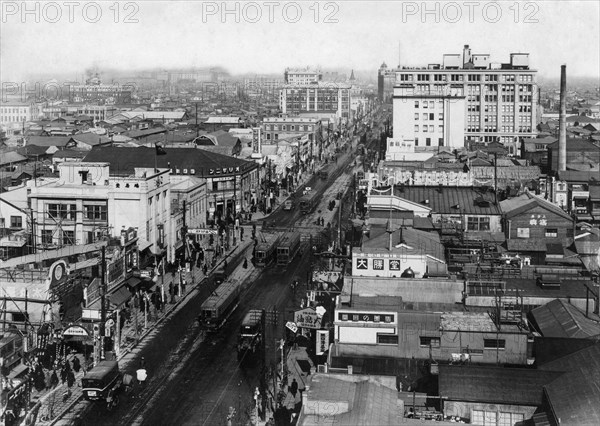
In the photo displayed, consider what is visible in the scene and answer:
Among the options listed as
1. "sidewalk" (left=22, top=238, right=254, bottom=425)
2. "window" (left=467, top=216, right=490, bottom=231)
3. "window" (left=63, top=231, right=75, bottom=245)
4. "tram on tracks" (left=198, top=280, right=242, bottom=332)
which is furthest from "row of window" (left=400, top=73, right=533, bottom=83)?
"tram on tracks" (left=198, top=280, right=242, bottom=332)

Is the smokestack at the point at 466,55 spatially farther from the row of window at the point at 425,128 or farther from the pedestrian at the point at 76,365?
the pedestrian at the point at 76,365

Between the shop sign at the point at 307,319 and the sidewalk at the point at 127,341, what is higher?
the shop sign at the point at 307,319

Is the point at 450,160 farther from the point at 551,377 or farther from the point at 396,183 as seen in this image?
the point at 551,377

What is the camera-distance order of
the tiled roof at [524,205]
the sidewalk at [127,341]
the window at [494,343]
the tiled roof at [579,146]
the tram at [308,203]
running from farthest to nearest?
the tiled roof at [579,146]
the tram at [308,203]
the tiled roof at [524,205]
the window at [494,343]
the sidewalk at [127,341]

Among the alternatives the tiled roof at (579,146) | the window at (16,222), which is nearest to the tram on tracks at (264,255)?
the window at (16,222)

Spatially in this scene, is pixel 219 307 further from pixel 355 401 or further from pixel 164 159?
pixel 164 159

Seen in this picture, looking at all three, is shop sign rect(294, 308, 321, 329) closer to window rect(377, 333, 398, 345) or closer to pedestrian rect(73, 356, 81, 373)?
window rect(377, 333, 398, 345)

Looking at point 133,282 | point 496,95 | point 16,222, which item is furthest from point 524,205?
point 496,95
